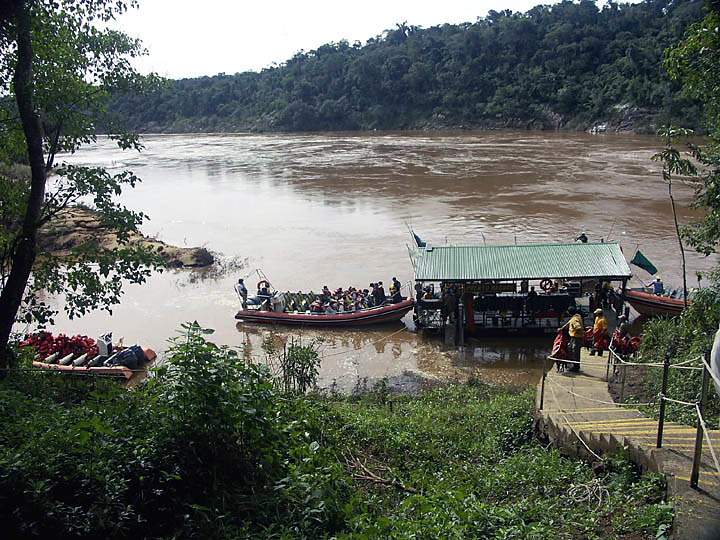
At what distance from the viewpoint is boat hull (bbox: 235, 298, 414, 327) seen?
58.0ft

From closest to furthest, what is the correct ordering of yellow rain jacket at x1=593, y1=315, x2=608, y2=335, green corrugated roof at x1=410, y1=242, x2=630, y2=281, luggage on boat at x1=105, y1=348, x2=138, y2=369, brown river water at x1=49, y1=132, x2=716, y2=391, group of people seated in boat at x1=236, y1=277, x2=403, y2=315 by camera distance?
1. yellow rain jacket at x1=593, y1=315, x2=608, y2=335
2. luggage on boat at x1=105, y1=348, x2=138, y2=369
3. green corrugated roof at x1=410, y1=242, x2=630, y2=281
4. brown river water at x1=49, y1=132, x2=716, y2=391
5. group of people seated in boat at x1=236, y1=277, x2=403, y2=315

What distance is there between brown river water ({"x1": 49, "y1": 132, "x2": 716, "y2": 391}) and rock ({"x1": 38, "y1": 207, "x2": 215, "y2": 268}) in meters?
1.00

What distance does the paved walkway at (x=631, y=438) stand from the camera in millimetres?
4312

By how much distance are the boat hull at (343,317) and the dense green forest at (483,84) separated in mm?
48765

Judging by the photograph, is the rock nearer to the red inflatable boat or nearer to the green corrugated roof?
the green corrugated roof

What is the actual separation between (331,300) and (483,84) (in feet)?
235

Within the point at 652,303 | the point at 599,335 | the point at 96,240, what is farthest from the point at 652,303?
the point at 96,240

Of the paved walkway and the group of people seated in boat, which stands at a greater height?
the paved walkway

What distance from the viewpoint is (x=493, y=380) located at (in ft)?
45.8

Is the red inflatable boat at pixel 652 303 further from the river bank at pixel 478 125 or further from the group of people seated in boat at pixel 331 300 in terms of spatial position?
the river bank at pixel 478 125

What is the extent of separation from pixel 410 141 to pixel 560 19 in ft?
131

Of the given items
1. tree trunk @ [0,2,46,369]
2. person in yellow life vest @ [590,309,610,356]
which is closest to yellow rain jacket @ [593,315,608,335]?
person in yellow life vest @ [590,309,610,356]

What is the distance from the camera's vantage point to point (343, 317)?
17.9m

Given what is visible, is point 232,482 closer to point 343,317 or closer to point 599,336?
point 599,336
